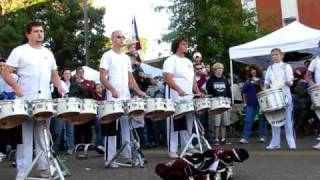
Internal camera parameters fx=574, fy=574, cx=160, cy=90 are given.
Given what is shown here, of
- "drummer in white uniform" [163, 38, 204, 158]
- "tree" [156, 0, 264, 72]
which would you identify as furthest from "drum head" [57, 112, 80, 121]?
"tree" [156, 0, 264, 72]

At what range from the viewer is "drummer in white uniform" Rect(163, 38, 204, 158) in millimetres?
10016

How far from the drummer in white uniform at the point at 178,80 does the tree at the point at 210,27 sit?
47.1ft

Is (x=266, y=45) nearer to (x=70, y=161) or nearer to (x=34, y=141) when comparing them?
(x=70, y=161)

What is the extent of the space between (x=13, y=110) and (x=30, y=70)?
966 mm

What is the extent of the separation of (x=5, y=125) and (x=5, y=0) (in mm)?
30674

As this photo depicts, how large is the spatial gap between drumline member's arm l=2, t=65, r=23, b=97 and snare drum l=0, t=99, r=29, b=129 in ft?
1.23

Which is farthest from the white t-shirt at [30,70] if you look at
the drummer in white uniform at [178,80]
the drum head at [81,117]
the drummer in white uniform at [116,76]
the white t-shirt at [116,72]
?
the drummer in white uniform at [178,80]

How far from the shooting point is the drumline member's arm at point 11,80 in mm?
7285

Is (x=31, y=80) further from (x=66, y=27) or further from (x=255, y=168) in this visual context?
(x=66, y=27)

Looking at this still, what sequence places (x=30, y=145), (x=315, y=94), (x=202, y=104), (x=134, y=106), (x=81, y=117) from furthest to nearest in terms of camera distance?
1. (x=315, y=94)
2. (x=202, y=104)
3. (x=134, y=106)
4. (x=81, y=117)
5. (x=30, y=145)

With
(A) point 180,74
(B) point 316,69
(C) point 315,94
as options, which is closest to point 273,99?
(C) point 315,94

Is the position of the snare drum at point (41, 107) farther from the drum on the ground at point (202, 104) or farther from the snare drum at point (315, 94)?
the snare drum at point (315, 94)

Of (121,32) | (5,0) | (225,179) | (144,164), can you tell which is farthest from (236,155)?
(5,0)

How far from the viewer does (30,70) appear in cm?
764
